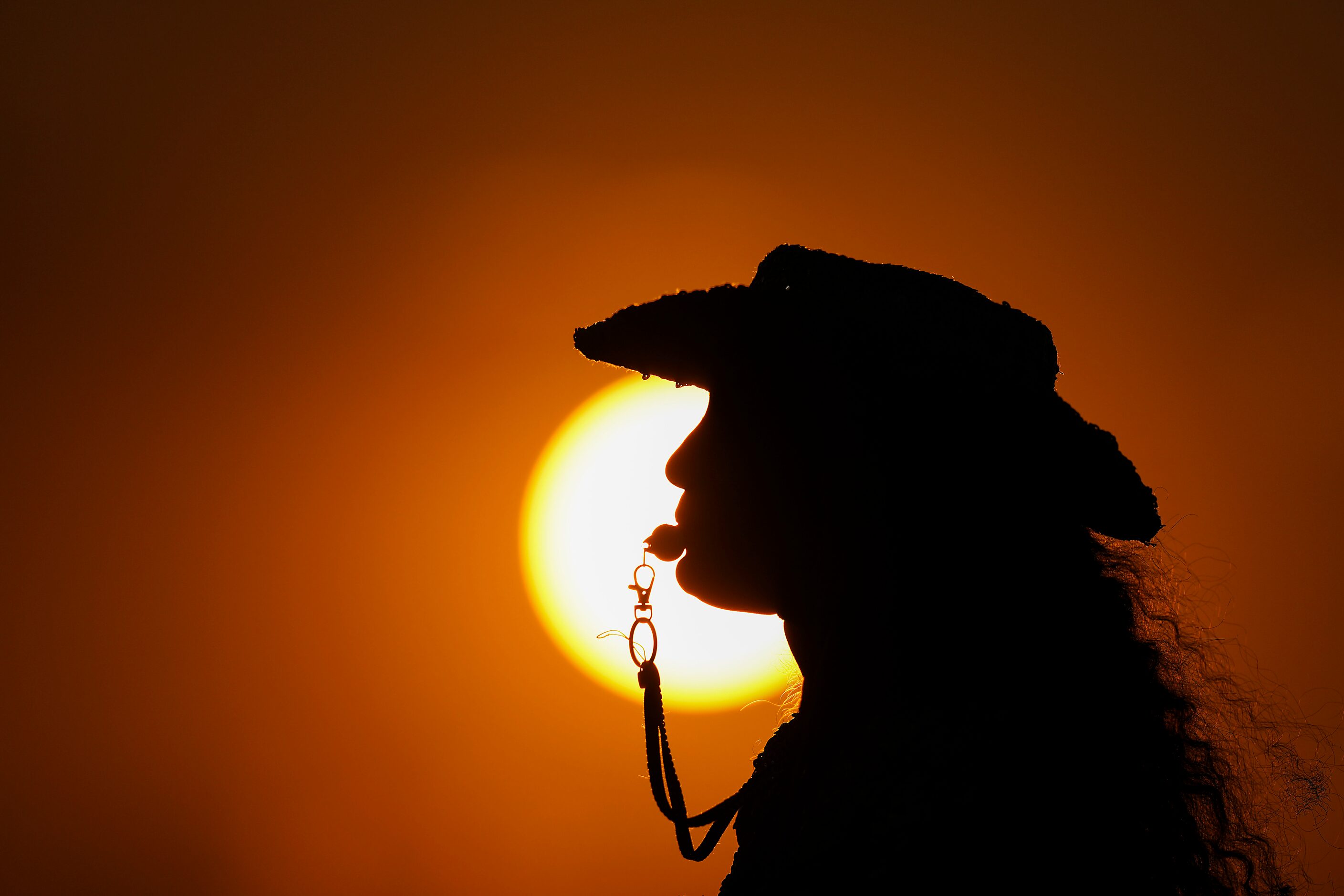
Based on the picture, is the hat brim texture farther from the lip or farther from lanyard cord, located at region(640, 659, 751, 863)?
lanyard cord, located at region(640, 659, 751, 863)

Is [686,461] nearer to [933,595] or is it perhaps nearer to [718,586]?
[718,586]

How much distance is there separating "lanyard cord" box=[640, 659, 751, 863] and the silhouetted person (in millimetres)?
90

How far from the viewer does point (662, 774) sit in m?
1.86

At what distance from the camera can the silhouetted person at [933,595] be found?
131cm

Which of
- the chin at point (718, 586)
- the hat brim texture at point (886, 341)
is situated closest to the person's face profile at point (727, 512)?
the chin at point (718, 586)

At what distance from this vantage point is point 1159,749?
57.9 inches

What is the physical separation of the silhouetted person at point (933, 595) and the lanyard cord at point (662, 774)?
0.10m

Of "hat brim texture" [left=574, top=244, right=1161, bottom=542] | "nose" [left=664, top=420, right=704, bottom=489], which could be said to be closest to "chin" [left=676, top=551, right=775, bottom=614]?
"nose" [left=664, top=420, right=704, bottom=489]

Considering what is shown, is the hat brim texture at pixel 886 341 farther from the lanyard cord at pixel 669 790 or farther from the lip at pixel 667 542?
the lanyard cord at pixel 669 790

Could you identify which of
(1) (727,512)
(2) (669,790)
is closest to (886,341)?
(1) (727,512)

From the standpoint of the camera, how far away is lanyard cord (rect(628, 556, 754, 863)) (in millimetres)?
1773

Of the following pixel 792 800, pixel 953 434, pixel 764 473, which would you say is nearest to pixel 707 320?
pixel 764 473

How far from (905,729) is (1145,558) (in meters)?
0.83

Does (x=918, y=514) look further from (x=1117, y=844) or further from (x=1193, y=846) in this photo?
(x=1193, y=846)
